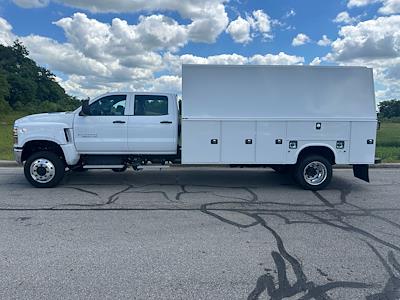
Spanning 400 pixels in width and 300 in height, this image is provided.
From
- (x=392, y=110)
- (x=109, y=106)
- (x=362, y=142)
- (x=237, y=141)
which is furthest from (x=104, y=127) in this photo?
(x=392, y=110)

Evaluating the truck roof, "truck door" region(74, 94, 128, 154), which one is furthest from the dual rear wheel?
"truck door" region(74, 94, 128, 154)

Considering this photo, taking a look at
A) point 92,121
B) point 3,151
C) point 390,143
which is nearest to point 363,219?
point 92,121

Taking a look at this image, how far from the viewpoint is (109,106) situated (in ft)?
24.2

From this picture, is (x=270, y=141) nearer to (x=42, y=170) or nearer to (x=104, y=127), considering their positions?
(x=104, y=127)

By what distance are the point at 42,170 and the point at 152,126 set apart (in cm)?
258

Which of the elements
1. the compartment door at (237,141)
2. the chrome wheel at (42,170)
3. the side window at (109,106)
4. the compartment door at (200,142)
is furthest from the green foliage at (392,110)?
the chrome wheel at (42,170)

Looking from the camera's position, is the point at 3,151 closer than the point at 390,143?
Yes

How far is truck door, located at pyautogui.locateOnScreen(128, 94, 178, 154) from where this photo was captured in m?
7.34

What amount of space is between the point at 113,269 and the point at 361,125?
6.18m

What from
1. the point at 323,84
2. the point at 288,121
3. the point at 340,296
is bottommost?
the point at 340,296

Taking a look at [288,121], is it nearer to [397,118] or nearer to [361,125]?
[361,125]

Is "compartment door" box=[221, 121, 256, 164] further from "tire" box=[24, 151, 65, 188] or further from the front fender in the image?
"tire" box=[24, 151, 65, 188]

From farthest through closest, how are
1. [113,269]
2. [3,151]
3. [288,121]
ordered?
[3,151] < [288,121] < [113,269]

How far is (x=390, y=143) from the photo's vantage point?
17.3 m
